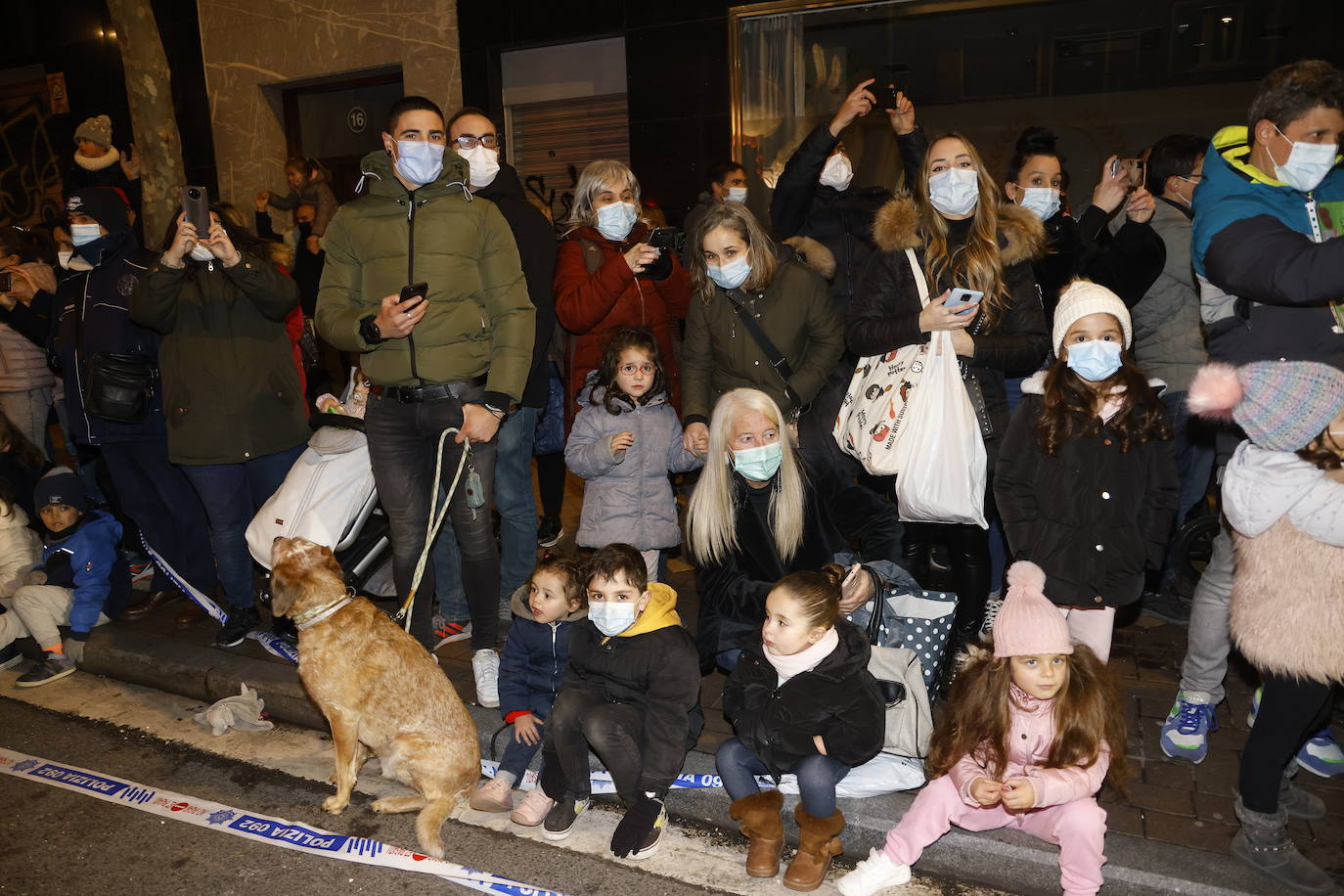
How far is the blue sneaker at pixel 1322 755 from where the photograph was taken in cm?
377

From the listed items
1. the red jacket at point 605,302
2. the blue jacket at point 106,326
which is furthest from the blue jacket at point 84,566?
the red jacket at point 605,302

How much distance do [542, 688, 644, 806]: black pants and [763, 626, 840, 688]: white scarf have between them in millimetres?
650

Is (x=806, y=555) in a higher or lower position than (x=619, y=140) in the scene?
lower

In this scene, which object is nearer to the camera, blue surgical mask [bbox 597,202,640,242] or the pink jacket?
the pink jacket

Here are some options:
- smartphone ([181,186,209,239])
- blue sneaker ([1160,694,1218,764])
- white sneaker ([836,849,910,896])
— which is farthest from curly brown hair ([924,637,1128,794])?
smartphone ([181,186,209,239])

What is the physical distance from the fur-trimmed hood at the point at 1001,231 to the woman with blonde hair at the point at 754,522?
3.09 ft

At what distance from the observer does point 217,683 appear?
205 inches

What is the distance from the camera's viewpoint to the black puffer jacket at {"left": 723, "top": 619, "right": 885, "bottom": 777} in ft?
11.7

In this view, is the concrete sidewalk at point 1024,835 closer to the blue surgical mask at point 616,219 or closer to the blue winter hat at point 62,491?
the blue winter hat at point 62,491

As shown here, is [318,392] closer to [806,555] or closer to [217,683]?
[217,683]

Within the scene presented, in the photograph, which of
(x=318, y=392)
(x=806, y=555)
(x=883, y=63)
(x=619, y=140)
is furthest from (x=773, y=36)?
(x=806, y=555)

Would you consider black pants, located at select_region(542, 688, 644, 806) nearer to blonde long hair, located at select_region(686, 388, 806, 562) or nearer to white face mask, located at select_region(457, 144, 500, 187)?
blonde long hair, located at select_region(686, 388, 806, 562)

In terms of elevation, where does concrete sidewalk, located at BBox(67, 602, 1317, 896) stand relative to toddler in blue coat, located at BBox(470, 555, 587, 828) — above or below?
below

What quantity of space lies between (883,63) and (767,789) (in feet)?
25.0
